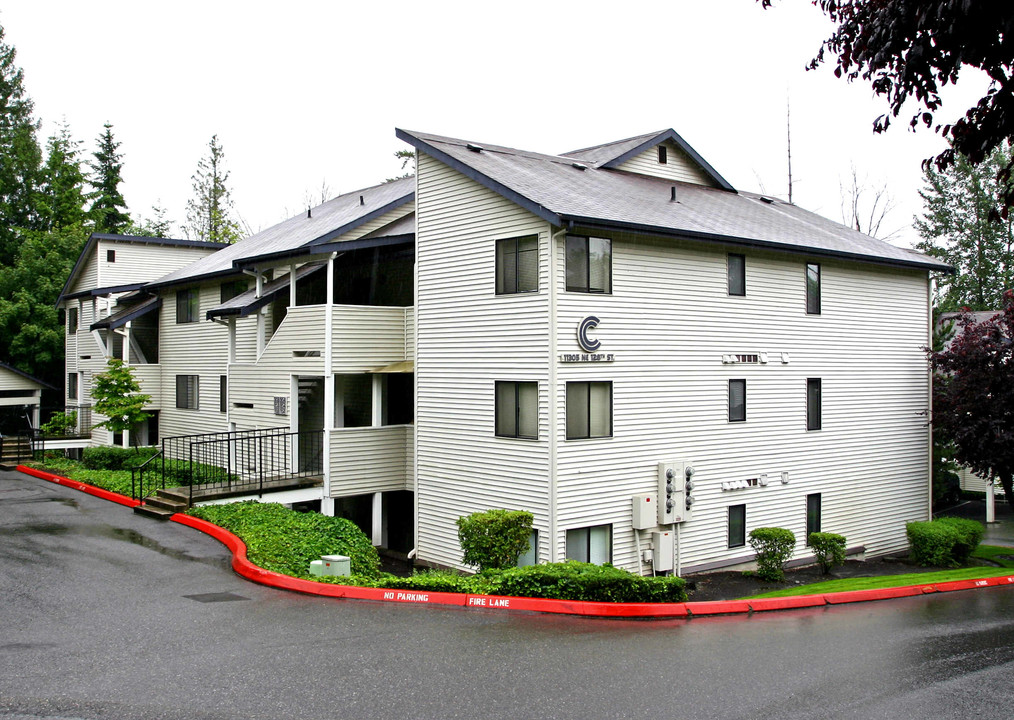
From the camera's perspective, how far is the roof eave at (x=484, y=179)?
17.4 metres

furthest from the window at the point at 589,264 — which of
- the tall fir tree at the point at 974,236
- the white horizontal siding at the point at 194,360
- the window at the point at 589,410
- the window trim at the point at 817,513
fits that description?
the tall fir tree at the point at 974,236

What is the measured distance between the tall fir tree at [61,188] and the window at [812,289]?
47.6 m

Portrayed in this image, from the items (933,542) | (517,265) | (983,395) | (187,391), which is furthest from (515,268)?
(187,391)

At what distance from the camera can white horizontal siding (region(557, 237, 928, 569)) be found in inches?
744

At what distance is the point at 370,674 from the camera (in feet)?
31.8

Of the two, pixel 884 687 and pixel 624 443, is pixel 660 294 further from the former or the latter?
pixel 884 687

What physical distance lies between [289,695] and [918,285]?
76.5ft

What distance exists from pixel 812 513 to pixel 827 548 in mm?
1663

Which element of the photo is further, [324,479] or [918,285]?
[918,285]

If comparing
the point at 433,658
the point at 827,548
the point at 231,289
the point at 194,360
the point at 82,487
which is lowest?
the point at 827,548

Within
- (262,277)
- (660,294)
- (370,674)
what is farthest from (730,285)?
(370,674)

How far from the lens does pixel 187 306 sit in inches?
1225

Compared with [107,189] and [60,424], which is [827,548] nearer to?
[60,424]

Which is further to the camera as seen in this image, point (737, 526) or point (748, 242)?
point (737, 526)
